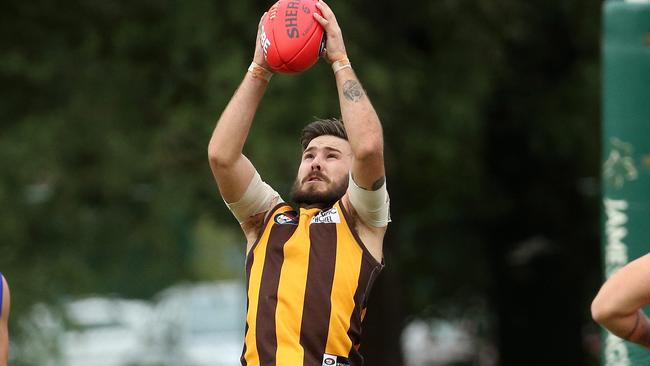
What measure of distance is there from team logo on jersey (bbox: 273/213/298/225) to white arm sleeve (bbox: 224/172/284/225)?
101 millimetres

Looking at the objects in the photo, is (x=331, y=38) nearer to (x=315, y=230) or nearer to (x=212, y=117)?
(x=315, y=230)

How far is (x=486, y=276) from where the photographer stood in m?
14.9

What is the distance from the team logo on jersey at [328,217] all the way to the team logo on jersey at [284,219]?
9 centimetres

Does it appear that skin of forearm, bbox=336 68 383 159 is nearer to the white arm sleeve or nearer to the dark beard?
the dark beard

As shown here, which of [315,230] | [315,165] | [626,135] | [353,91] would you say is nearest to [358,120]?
[353,91]

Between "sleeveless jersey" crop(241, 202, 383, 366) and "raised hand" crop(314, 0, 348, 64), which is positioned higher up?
"raised hand" crop(314, 0, 348, 64)

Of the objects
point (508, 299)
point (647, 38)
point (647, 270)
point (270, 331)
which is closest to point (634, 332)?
point (647, 270)

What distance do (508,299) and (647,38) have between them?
8751mm

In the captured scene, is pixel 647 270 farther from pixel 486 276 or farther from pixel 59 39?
pixel 486 276

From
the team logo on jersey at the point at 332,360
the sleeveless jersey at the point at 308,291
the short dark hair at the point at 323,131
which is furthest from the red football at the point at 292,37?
the team logo on jersey at the point at 332,360

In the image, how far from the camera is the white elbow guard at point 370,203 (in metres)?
5.02

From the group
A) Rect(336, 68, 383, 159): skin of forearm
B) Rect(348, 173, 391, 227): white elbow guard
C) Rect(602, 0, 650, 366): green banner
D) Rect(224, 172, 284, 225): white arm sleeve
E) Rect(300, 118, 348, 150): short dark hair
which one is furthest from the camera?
Rect(602, 0, 650, 366): green banner

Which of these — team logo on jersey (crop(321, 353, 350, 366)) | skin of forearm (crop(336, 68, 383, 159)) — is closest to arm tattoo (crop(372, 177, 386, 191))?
skin of forearm (crop(336, 68, 383, 159))

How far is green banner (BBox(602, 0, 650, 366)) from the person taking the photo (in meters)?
6.36
